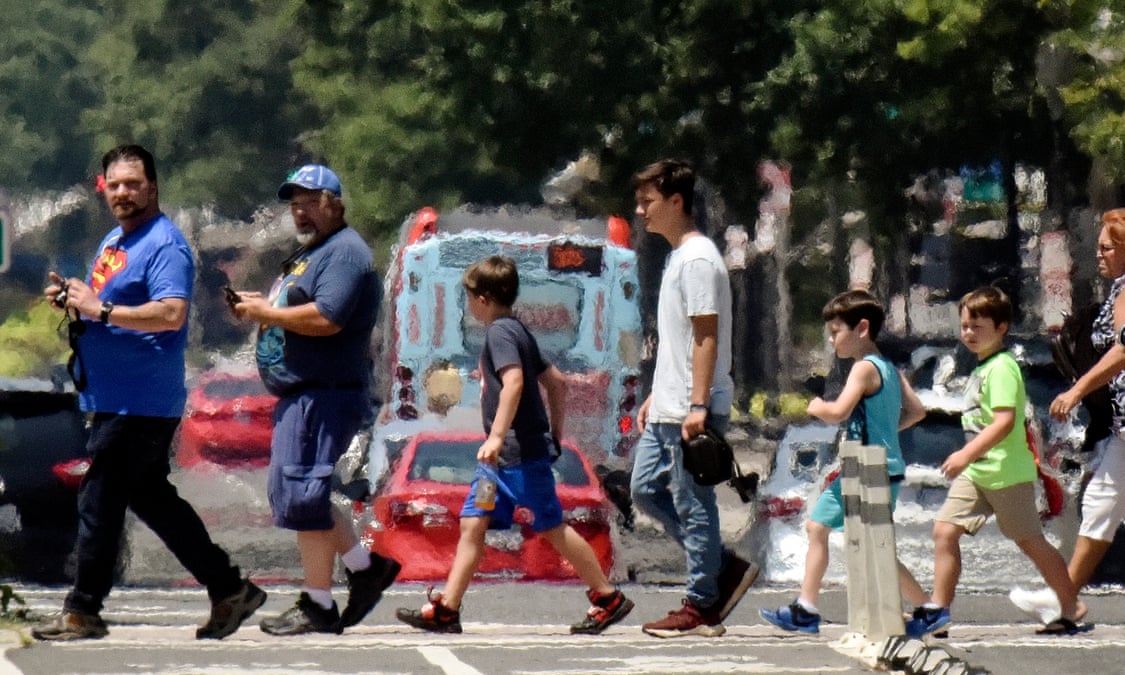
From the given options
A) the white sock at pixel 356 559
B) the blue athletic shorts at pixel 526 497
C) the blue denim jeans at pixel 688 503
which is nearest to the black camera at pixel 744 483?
the blue denim jeans at pixel 688 503

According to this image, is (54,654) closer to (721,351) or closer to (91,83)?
(721,351)

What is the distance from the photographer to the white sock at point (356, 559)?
9727 millimetres

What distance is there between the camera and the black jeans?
940cm

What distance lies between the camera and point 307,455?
9516mm

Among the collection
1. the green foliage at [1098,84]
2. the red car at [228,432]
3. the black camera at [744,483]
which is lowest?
the black camera at [744,483]

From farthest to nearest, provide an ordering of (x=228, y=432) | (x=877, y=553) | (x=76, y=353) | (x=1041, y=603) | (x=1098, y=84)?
1. (x=228, y=432)
2. (x=1098, y=84)
3. (x=1041, y=603)
4. (x=76, y=353)
5. (x=877, y=553)

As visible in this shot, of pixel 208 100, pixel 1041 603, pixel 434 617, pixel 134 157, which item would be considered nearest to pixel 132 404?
pixel 134 157

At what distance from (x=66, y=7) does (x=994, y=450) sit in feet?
249

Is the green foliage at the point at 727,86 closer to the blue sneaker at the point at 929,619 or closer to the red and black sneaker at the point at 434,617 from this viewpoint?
the blue sneaker at the point at 929,619

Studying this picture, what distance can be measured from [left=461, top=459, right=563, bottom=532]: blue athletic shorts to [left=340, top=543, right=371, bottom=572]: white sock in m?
0.48

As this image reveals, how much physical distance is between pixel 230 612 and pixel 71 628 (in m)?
0.60

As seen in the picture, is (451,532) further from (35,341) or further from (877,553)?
(35,341)

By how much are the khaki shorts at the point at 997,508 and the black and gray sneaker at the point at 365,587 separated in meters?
2.36

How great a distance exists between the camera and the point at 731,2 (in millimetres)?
29719
